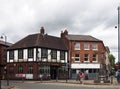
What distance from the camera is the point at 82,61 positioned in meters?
71.7

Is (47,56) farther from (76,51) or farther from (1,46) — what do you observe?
(1,46)

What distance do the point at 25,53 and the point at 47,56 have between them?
14.1 ft

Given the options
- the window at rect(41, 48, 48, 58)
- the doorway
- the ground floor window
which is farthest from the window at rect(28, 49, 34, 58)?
the ground floor window

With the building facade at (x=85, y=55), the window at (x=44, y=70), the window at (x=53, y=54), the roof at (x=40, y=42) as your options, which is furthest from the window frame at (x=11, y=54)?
the building facade at (x=85, y=55)

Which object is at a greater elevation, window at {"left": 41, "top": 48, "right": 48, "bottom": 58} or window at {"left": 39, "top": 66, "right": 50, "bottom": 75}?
window at {"left": 41, "top": 48, "right": 48, "bottom": 58}

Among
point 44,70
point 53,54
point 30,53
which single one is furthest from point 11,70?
point 53,54

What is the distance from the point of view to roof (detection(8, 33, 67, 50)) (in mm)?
65000

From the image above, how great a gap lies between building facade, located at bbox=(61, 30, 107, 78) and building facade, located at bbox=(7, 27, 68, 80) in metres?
2.14

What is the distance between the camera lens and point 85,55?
72312 millimetres

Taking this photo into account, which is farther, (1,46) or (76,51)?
(1,46)

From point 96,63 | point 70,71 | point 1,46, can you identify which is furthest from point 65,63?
point 1,46

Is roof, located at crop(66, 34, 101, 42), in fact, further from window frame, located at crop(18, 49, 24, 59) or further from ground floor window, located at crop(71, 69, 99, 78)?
window frame, located at crop(18, 49, 24, 59)

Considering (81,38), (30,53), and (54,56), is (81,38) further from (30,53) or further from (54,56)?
(30,53)

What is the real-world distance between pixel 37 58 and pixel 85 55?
13472mm
